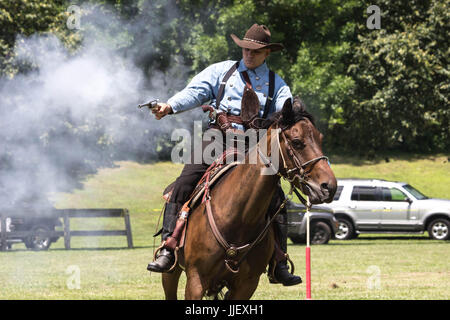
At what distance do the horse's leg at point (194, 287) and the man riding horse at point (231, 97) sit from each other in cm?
47

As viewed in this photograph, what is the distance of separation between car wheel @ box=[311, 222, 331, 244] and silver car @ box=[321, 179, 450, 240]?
1.44 meters

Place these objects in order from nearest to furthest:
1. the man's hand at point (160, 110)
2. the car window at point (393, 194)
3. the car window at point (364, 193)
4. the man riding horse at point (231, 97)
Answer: the man's hand at point (160, 110)
the man riding horse at point (231, 97)
the car window at point (393, 194)
the car window at point (364, 193)

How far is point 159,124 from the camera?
Answer: 34.4m

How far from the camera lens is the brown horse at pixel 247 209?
670 cm

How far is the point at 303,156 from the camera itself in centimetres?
665

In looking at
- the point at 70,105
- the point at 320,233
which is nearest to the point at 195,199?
the point at 70,105

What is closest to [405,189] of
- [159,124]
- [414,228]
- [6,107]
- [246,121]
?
[414,228]

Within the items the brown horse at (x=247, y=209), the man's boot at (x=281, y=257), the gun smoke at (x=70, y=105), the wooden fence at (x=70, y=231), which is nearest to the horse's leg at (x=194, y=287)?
the brown horse at (x=247, y=209)

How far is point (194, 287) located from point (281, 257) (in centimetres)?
108

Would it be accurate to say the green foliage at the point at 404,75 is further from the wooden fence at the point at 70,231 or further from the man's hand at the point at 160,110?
the man's hand at the point at 160,110

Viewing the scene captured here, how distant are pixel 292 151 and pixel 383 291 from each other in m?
7.52
